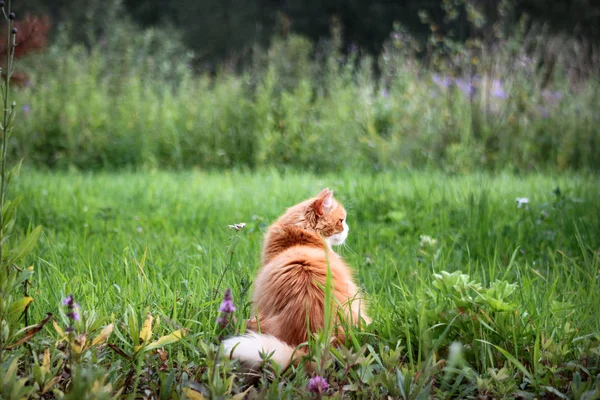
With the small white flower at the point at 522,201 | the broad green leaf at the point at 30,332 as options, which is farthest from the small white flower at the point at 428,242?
the broad green leaf at the point at 30,332

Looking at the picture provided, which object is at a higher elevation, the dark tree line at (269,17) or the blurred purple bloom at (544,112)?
the dark tree line at (269,17)

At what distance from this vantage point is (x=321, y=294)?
5.86ft

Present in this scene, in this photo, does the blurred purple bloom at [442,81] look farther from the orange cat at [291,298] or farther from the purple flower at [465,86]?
the orange cat at [291,298]

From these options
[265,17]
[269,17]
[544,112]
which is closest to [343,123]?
[544,112]

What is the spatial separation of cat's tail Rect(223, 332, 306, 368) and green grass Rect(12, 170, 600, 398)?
0.19 feet

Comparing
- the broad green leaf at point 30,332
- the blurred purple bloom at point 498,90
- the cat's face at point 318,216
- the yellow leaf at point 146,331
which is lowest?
the yellow leaf at point 146,331

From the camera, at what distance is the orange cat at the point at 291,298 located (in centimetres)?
169

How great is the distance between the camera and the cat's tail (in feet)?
5.33

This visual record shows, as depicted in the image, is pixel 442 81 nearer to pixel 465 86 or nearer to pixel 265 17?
pixel 465 86

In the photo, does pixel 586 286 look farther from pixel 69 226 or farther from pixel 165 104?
pixel 165 104

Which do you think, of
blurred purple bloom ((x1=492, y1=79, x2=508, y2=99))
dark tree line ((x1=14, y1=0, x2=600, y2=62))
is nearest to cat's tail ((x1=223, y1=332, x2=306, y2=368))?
blurred purple bloom ((x1=492, y1=79, x2=508, y2=99))

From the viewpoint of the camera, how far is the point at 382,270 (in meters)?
2.69

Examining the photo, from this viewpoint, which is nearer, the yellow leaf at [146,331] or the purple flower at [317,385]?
the purple flower at [317,385]

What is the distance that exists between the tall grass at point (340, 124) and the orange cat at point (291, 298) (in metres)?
3.51
